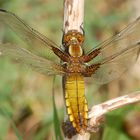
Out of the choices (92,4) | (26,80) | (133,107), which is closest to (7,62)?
(26,80)

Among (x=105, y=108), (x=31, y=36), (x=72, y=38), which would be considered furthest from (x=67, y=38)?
(x=105, y=108)

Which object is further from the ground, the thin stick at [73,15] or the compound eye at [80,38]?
the thin stick at [73,15]

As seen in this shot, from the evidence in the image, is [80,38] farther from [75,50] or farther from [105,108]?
[105,108]

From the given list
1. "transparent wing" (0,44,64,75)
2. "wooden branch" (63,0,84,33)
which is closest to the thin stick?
"wooden branch" (63,0,84,33)

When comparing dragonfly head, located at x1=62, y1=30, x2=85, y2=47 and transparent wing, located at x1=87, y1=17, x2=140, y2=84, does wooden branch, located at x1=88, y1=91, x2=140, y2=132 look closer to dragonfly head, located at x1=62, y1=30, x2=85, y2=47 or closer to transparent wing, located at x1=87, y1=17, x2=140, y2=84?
transparent wing, located at x1=87, y1=17, x2=140, y2=84

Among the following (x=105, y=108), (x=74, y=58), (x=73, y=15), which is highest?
(x=73, y=15)

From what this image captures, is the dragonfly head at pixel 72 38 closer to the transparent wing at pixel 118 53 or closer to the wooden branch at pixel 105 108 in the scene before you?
the transparent wing at pixel 118 53

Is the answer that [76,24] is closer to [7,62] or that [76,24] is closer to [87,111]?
[87,111]

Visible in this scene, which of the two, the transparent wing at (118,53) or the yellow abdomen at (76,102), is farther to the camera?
the transparent wing at (118,53)

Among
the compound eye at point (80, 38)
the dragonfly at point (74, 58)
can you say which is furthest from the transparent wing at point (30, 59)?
the compound eye at point (80, 38)
